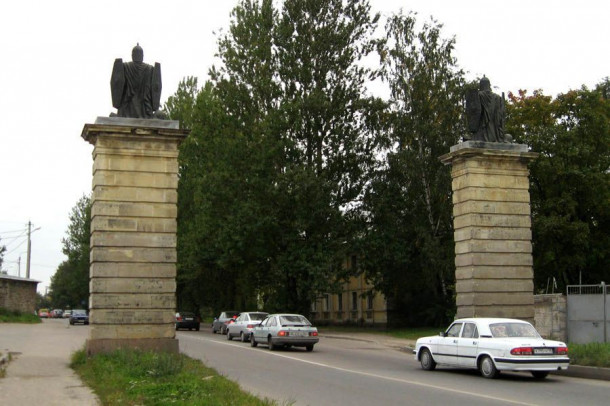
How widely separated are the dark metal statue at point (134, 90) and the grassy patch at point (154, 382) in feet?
22.9

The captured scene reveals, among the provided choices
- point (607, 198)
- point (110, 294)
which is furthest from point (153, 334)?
point (607, 198)

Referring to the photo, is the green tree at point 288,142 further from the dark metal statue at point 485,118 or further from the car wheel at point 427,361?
the car wheel at point 427,361

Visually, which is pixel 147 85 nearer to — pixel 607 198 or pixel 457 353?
pixel 457 353

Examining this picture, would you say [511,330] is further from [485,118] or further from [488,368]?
[485,118]

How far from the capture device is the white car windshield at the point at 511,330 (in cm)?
1619

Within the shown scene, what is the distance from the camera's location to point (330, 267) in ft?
131

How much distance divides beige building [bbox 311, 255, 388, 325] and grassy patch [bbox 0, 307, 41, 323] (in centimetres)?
2290

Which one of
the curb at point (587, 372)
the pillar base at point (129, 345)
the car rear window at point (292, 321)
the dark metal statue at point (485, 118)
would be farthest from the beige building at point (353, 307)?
the curb at point (587, 372)

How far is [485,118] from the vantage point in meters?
22.5

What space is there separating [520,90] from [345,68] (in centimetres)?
1117

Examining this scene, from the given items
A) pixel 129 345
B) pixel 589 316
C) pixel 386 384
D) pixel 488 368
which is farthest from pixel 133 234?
pixel 589 316

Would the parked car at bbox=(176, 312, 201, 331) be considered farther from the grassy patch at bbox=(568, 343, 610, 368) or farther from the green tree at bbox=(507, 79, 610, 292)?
the grassy patch at bbox=(568, 343, 610, 368)

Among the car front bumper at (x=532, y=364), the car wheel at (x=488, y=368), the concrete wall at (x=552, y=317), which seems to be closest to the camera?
the car front bumper at (x=532, y=364)

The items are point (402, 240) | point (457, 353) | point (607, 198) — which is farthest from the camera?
point (402, 240)
